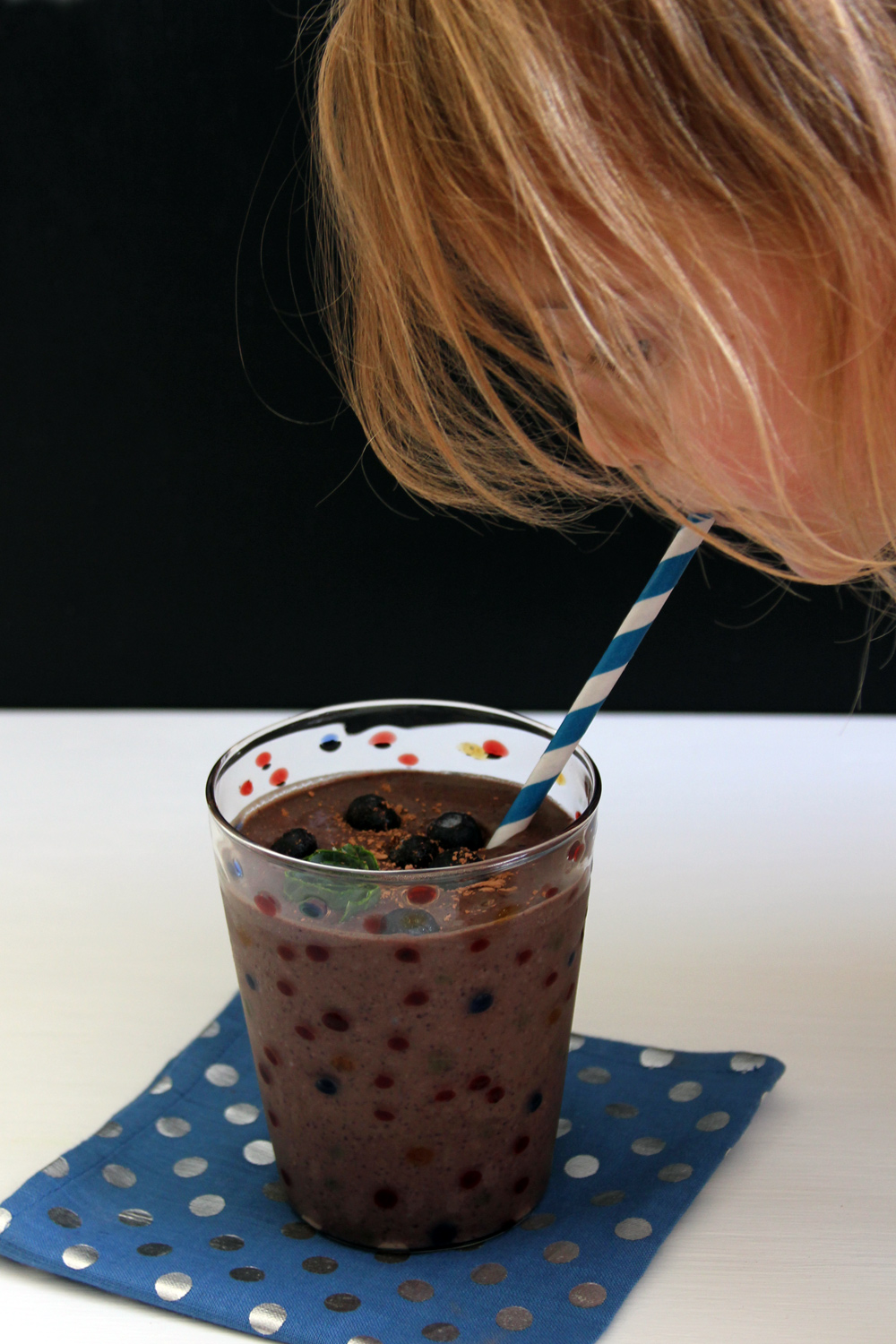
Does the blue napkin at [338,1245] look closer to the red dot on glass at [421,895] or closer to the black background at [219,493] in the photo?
the red dot on glass at [421,895]

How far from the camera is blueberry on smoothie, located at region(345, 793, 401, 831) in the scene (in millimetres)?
646

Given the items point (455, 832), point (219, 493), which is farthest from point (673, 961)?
point (219, 493)

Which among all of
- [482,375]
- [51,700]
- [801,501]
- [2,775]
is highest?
[482,375]

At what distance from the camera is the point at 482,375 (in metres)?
0.57

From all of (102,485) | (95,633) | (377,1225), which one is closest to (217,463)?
(102,485)

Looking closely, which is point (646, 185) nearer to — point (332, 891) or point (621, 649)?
point (621, 649)

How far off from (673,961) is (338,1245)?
0.92 feet

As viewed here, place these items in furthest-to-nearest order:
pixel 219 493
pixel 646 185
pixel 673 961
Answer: pixel 219 493, pixel 673 961, pixel 646 185

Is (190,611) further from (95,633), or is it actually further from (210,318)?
(210,318)

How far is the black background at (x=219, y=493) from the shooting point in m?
1.18

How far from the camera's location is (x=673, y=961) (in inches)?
32.1

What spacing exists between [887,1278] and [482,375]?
0.41m

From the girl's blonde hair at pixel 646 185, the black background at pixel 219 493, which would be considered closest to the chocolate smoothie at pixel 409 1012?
the girl's blonde hair at pixel 646 185

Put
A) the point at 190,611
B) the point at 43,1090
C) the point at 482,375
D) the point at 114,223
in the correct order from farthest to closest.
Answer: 1. the point at 190,611
2. the point at 114,223
3. the point at 43,1090
4. the point at 482,375
